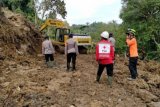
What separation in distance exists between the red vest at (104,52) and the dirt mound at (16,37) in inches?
267

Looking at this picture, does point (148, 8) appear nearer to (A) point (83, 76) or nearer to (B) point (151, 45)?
(B) point (151, 45)

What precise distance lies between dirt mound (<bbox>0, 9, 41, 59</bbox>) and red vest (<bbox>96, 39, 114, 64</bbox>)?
6.78 meters

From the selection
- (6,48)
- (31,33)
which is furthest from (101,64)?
(31,33)

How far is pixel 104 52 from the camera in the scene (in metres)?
13.1

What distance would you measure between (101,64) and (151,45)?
35.2 metres

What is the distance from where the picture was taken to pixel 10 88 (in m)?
13.1

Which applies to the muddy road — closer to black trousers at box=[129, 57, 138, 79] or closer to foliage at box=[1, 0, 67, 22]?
black trousers at box=[129, 57, 138, 79]

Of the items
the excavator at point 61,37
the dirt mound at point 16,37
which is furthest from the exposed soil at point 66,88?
the excavator at point 61,37

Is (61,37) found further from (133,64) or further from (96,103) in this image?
(96,103)

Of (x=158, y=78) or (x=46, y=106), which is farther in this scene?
(x=158, y=78)

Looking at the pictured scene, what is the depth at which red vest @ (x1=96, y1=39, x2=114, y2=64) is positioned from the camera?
1307cm

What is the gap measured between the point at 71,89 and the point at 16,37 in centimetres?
971

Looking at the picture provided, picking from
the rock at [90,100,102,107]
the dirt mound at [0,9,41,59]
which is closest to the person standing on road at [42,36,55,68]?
the dirt mound at [0,9,41,59]

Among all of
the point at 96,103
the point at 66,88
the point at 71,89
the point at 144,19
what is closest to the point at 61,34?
the point at 66,88
